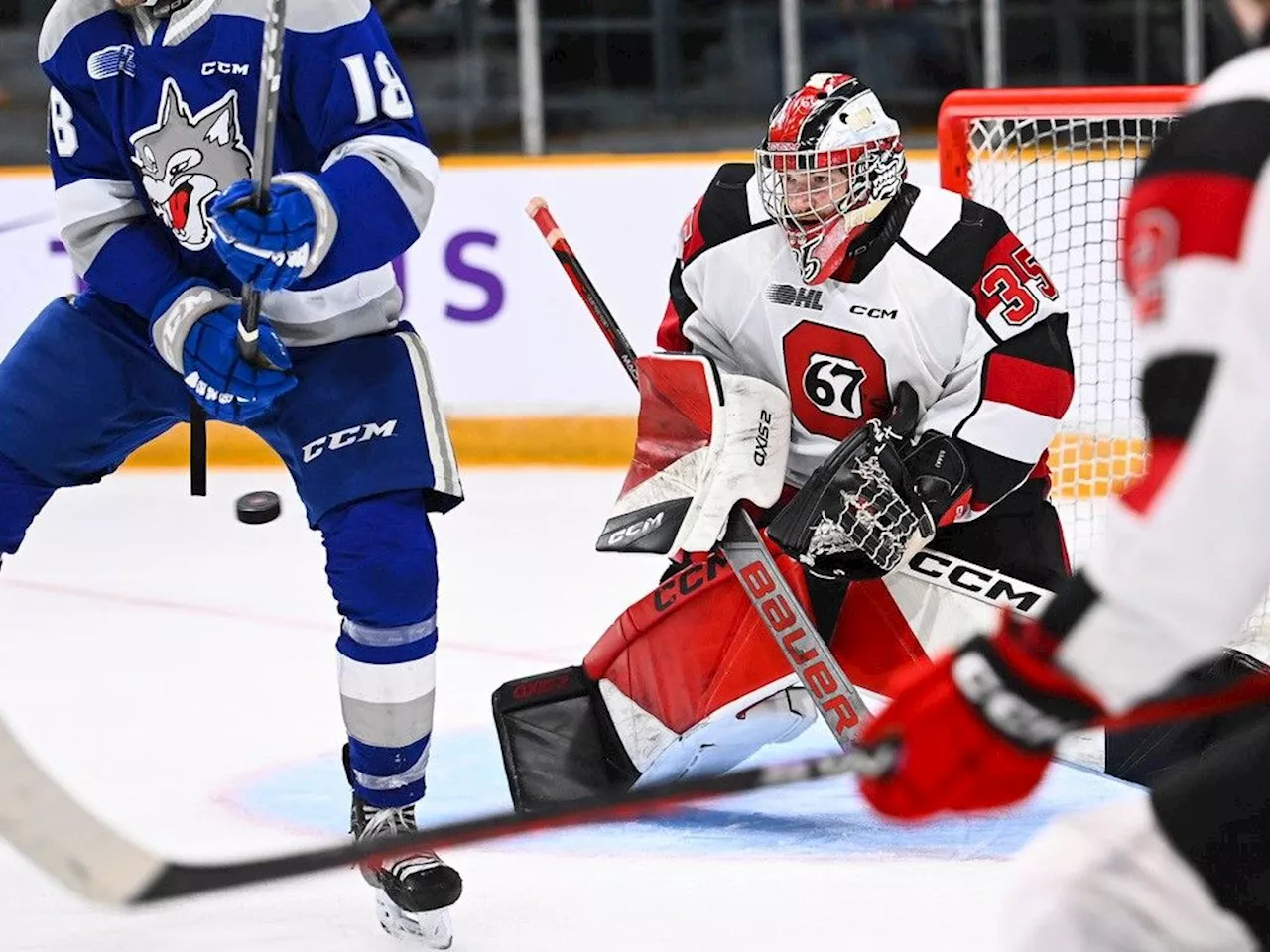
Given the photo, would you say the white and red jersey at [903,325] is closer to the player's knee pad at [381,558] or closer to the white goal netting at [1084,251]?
the player's knee pad at [381,558]

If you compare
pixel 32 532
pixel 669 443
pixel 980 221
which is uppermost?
pixel 980 221

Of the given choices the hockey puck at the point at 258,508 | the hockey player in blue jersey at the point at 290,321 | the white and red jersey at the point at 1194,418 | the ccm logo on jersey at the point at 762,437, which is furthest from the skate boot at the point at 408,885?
the white and red jersey at the point at 1194,418

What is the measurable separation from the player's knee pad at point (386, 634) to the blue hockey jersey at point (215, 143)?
23cm

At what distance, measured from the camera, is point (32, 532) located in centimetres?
469

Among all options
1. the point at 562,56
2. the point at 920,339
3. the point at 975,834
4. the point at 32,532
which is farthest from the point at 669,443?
the point at 562,56

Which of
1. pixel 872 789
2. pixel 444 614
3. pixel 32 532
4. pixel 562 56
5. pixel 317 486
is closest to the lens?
pixel 872 789

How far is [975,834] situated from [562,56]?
12.1 feet

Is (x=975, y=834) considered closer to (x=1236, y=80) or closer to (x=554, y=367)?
(x=1236, y=80)

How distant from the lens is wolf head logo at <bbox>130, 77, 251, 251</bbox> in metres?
2.33

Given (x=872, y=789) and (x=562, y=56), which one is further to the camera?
(x=562, y=56)

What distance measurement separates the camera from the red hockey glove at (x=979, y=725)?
1.25 meters

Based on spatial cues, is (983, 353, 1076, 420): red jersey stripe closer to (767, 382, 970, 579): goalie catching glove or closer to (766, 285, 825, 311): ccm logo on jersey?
(767, 382, 970, 579): goalie catching glove

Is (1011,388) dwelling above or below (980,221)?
below

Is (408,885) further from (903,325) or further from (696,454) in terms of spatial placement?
(903,325)
